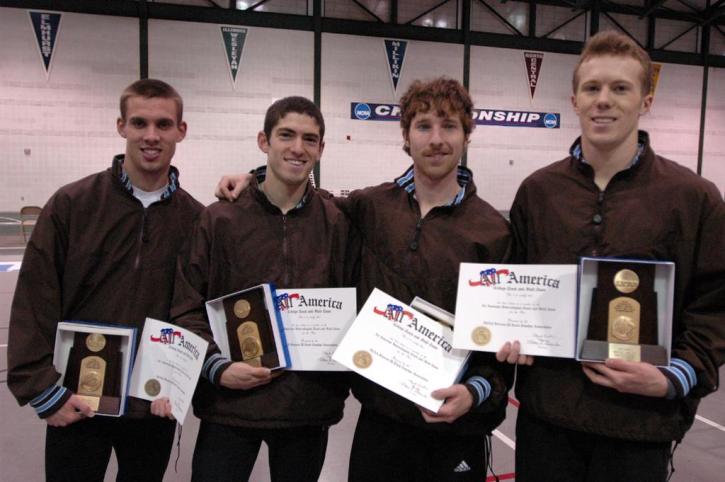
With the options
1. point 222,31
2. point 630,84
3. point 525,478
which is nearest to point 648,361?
point 525,478

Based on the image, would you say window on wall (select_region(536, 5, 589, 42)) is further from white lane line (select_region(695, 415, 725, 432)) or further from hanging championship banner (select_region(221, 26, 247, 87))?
white lane line (select_region(695, 415, 725, 432))

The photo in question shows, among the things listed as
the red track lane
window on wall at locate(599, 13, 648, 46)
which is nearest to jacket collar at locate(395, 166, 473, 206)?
the red track lane

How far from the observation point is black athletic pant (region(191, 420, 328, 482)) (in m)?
1.63

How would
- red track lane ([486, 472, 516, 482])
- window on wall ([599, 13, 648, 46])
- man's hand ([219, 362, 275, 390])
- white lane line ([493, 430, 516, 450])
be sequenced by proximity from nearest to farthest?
man's hand ([219, 362, 275, 390]) < red track lane ([486, 472, 516, 482]) < white lane line ([493, 430, 516, 450]) < window on wall ([599, 13, 648, 46])

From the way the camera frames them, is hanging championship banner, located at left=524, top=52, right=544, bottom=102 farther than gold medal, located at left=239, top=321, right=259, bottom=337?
Yes

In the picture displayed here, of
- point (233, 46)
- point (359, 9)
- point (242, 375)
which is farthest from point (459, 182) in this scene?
point (359, 9)

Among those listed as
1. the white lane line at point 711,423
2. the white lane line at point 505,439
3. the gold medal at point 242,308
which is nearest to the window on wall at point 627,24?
the white lane line at point 711,423

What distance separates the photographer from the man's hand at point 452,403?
1.48 meters

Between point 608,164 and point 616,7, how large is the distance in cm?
1435

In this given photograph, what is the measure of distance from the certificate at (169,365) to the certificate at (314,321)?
28 cm

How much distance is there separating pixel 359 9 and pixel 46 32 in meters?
6.83

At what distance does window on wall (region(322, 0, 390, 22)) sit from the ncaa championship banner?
2.07 meters

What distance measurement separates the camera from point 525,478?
1.58 m

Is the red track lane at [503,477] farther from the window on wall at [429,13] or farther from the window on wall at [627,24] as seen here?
the window on wall at [627,24]
